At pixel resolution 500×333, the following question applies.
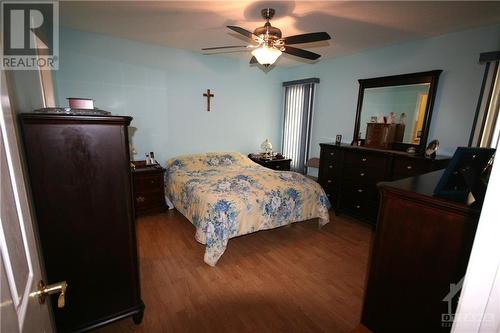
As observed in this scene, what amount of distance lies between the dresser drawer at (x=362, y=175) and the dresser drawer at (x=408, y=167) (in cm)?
17

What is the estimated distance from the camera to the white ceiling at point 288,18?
2.09m

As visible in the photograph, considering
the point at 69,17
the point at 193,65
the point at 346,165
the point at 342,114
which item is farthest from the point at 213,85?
the point at 346,165

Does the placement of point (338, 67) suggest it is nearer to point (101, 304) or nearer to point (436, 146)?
point (436, 146)

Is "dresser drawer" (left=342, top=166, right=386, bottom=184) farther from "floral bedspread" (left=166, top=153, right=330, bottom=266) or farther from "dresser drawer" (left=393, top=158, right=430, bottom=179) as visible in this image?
"floral bedspread" (left=166, top=153, right=330, bottom=266)

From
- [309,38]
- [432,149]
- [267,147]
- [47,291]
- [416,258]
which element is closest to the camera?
[47,291]

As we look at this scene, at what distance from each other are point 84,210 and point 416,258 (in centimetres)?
183

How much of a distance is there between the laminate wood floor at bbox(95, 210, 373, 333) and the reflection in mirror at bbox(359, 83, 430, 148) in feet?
4.62

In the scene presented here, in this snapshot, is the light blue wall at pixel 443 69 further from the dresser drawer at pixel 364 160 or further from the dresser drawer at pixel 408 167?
the dresser drawer at pixel 364 160

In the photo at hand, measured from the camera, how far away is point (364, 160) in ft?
10.4

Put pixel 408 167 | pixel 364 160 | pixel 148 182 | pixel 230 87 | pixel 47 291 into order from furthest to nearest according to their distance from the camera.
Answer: pixel 230 87
pixel 148 182
pixel 364 160
pixel 408 167
pixel 47 291

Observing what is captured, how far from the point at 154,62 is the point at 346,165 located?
3273 millimetres

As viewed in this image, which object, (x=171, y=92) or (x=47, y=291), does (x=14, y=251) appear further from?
(x=171, y=92)

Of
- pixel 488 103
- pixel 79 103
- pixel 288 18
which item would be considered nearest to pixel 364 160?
pixel 488 103

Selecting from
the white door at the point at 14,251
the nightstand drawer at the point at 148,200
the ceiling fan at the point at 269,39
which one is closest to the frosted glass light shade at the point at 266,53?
the ceiling fan at the point at 269,39
